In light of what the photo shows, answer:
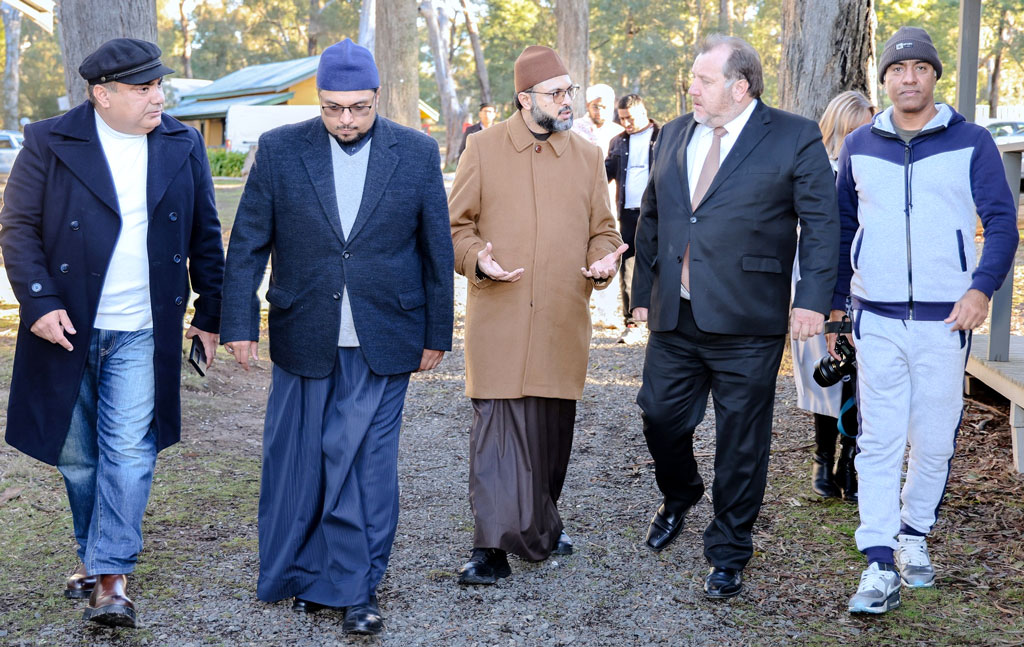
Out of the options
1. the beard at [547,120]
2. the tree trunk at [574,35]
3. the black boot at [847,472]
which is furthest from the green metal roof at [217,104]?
the beard at [547,120]

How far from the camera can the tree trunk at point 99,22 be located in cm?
741

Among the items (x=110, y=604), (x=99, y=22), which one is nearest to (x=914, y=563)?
(x=110, y=604)

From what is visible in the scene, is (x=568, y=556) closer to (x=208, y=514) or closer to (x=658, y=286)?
(x=658, y=286)

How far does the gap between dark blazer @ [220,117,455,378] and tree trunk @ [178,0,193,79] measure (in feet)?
241

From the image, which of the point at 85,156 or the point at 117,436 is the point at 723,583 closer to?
the point at 117,436

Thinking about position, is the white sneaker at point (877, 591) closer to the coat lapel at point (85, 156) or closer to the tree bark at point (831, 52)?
the coat lapel at point (85, 156)

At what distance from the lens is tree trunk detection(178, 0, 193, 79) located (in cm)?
7188

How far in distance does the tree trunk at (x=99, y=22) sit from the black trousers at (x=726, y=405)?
4770 millimetres

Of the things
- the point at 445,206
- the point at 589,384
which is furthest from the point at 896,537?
the point at 589,384

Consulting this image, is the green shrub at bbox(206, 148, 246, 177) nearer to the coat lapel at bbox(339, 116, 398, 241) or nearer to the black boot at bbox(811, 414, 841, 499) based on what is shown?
the black boot at bbox(811, 414, 841, 499)

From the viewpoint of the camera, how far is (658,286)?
15.2 ft

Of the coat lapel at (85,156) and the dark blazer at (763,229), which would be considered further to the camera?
the dark blazer at (763,229)

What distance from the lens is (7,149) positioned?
34.4m

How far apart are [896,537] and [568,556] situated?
141cm
